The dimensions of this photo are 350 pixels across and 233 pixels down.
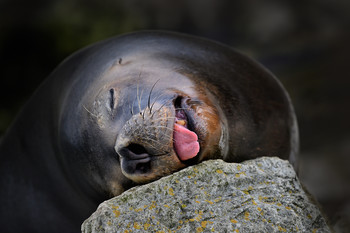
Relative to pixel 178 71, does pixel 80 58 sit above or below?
above

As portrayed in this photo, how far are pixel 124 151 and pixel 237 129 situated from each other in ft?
3.06

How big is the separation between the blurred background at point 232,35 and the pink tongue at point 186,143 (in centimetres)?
475

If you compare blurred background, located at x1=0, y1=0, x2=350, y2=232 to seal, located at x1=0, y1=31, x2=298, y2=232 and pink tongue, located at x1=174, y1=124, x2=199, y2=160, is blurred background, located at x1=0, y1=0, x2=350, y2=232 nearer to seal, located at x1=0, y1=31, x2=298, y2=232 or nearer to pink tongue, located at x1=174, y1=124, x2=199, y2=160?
seal, located at x1=0, y1=31, x2=298, y2=232

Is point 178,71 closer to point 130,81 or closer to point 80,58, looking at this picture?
point 130,81

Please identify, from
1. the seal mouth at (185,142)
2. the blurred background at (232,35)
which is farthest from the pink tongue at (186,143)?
the blurred background at (232,35)

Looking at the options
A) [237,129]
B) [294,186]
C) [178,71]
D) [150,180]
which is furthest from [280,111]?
[150,180]

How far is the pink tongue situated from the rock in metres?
0.08

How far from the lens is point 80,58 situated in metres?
4.41

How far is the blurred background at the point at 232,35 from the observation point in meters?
7.57

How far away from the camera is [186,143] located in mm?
2742

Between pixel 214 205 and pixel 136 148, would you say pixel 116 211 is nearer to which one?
pixel 136 148

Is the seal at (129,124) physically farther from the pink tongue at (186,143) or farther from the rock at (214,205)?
the rock at (214,205)

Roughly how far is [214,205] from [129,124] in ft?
2.15

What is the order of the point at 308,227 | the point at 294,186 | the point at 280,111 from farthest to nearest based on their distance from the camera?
the point at 280,111 → the point at 294,186 → the point at 308,227
